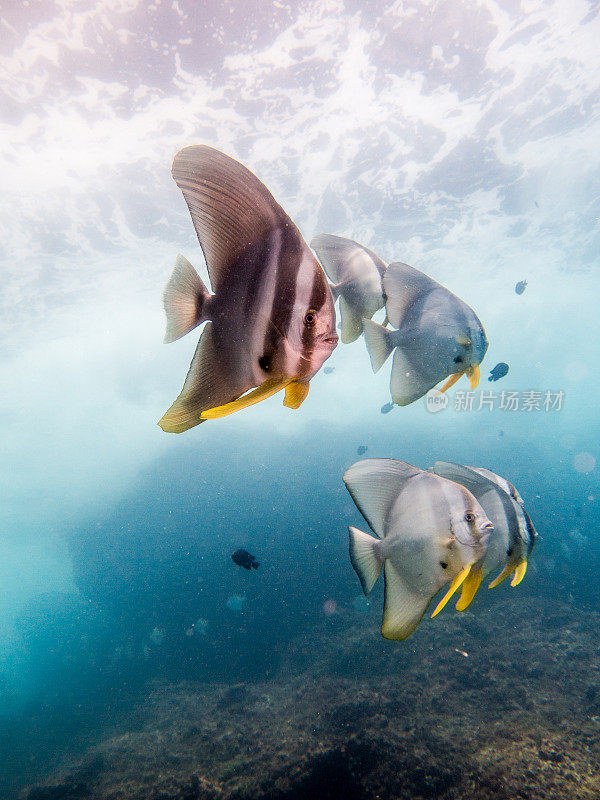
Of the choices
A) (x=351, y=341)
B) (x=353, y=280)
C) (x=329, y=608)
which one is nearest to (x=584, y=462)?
(x=329, y=608)

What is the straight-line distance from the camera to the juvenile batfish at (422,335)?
1609 mm

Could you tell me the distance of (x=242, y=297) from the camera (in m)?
0.84

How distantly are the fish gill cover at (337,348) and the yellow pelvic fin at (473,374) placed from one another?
621 centimetres

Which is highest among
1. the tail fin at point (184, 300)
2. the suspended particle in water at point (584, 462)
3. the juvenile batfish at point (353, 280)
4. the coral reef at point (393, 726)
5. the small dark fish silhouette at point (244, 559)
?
the juvenile batfish at point (353, 280)

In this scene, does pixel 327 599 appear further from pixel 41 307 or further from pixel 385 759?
pixel 41 307

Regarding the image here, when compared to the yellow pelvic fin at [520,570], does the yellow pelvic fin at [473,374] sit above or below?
above

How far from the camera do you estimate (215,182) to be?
844mm

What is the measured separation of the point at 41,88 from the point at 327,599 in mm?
22190

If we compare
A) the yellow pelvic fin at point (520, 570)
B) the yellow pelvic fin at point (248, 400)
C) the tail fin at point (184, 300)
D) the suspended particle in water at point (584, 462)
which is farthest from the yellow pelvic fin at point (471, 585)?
the suspended particle in water at point (584, 462)

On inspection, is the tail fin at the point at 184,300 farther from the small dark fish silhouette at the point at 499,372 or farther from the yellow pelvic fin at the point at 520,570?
the small dark fish silhouette at the point at 499,372

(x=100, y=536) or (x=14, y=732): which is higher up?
(x=100, y=536)

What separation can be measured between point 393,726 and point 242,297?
31.2ft

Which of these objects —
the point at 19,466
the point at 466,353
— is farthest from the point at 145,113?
the point at 19,466

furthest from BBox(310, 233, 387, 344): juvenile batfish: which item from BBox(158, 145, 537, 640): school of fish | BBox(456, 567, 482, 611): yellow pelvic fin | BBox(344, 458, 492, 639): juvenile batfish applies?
BBox(456, 567, 482, 611): yellow pelvic fin
